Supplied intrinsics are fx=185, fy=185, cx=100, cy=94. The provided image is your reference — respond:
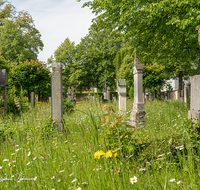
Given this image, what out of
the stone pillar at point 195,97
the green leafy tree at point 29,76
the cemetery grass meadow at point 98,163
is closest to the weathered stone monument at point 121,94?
the stone pillar at point 195,97

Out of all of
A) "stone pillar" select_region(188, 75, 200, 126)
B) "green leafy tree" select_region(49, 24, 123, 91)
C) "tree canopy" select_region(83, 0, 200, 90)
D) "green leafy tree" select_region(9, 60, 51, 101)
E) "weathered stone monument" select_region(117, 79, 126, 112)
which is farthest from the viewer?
"green leafy tree" select_region(49, 24, 123, 91)

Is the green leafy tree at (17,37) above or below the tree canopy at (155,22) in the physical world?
above

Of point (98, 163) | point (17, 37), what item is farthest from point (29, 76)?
point (98, 163)

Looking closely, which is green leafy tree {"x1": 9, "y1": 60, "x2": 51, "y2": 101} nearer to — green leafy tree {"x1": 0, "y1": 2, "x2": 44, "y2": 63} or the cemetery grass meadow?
green leafy tree {"x1": 0, "y1": 2, "x2": 44, "y2": 63}

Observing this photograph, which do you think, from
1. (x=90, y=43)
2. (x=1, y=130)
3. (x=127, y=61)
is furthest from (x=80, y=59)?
(x=1, y=130)

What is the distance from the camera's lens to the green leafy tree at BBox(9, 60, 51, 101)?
16.3 metres

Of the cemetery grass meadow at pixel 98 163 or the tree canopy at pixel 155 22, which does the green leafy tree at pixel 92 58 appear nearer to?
the tree canopy at pixel 155 22

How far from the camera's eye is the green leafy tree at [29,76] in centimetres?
1631

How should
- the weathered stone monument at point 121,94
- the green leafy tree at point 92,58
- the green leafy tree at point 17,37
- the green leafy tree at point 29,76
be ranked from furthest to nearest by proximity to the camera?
the green leafy tree at point 92,58
the green leafy tree at point 17,37
the green leafy tree at point 29,76
the weathered stone monument at point 121,94

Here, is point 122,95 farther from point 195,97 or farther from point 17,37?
point 17,37

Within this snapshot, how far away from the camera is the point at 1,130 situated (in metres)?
5.01

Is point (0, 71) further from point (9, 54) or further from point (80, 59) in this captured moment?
point (80, 59)

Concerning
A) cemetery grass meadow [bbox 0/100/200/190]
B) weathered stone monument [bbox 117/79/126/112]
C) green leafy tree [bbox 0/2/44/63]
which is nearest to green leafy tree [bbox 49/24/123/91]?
green leafy tree [bbox 0/2/44/63]

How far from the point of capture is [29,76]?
54.7 feet
